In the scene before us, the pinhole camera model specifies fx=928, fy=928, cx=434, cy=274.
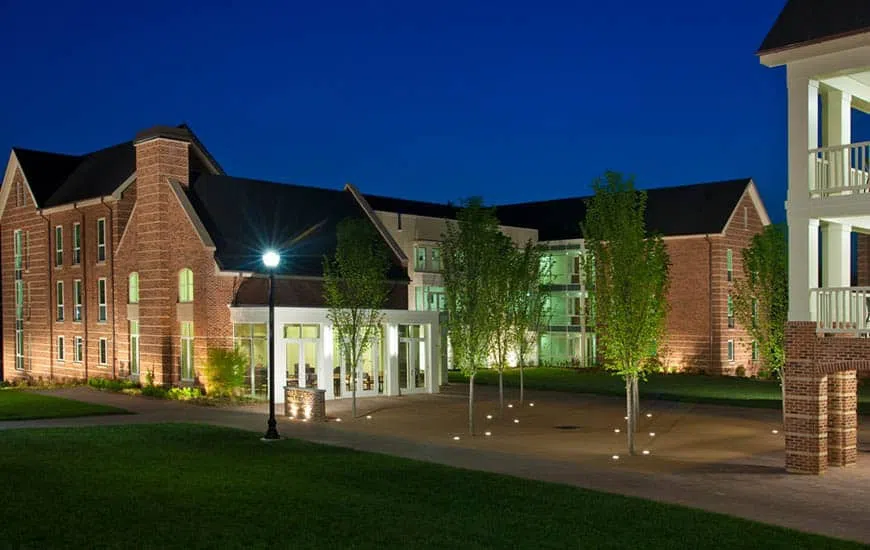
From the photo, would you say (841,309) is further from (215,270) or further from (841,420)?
(215,270)

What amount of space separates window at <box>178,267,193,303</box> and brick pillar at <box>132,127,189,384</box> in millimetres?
262

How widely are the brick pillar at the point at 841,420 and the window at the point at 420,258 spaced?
2996 cm

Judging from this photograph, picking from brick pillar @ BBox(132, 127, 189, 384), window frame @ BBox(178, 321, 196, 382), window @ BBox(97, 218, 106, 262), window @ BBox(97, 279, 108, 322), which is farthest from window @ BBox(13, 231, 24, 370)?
window frame @ BBox(178, 321, 196, 382)

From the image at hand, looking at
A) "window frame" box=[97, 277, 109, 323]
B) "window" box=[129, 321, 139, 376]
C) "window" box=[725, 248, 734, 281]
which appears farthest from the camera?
"window" box=[725, 248, 734, 281]

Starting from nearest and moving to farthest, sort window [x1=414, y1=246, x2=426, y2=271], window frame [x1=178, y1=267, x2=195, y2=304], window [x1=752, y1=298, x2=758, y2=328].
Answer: window [x1=752, y1=298, x2=758, y2=328]
window frame [x1=178, y1=267, x2=195, y2=304]
window [x1=414, y1=246, x2=426, y2=271]

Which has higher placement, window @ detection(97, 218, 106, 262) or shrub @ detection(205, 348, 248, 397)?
window @ detection(97, 218, 106, 262)

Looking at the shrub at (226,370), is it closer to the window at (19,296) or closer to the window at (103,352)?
the window at (103,352)

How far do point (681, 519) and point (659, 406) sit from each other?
60.3 ft

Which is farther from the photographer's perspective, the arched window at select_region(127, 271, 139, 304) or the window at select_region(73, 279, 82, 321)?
the window at select_region(73, 279, 82, 321)

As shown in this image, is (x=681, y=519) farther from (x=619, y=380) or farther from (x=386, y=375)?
(x=619, y=380)

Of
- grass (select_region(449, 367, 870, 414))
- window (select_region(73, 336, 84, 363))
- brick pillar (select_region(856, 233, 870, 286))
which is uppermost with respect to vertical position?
brick pillar (select_region(856, 233, 870, 286))

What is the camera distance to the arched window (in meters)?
Answer: 37.7

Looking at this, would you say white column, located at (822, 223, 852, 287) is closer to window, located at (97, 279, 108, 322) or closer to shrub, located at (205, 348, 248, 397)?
shrub, located at (205, 348, 248, 397)

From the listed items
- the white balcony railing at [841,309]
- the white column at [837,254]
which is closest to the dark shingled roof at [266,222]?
the white column at [837,254]
